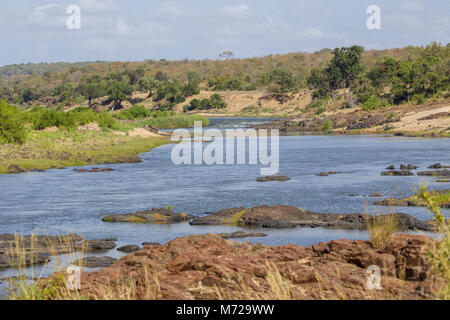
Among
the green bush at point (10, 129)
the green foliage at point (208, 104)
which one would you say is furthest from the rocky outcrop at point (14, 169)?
the green foliage at point (208, 104)

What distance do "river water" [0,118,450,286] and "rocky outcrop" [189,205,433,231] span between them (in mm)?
579

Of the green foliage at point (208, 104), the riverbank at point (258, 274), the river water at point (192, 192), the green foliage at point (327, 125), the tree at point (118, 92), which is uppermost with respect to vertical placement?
the tree at point (118, 92)

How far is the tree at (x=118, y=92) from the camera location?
12724 cm

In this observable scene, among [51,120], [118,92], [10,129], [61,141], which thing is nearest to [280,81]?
[118,92]

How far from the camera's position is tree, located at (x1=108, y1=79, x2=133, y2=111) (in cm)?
12724

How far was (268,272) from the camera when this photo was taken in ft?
31.6

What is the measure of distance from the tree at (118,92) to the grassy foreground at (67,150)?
6942 centimetres

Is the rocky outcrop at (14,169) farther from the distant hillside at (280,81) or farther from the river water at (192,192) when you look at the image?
the distant hillside at (280,81)

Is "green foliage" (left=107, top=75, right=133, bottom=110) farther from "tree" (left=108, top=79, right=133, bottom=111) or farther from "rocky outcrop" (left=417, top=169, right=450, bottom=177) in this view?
"rocky outcrop" (left=417, top=169, right=450, bottom=177)

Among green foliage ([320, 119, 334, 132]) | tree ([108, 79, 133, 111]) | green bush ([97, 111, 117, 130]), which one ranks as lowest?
green foliage ([320, 119, 334, 132])

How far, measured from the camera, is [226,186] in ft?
99.4

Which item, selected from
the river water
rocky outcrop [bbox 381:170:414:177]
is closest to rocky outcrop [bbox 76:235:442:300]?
the river water

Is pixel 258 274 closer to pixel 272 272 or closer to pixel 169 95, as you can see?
pixel 272 272
